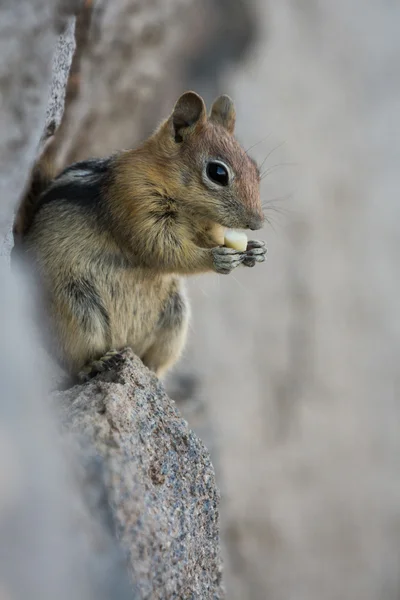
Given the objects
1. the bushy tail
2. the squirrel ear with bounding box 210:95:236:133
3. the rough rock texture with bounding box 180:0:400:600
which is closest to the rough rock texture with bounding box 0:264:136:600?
the bushy tail

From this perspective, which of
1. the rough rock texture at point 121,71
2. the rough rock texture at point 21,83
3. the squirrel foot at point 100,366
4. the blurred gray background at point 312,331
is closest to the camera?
the rough rock texture at point 21,83

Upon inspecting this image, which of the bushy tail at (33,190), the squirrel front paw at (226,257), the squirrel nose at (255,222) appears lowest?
the squirrel front paw at (226,257)

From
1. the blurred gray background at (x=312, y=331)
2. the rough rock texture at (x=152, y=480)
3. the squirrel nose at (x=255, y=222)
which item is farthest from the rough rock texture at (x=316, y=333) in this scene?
the rough rock texture at (x=152, y=480)

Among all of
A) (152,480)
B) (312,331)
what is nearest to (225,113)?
(152,480)

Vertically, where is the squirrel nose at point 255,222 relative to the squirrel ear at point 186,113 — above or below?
below

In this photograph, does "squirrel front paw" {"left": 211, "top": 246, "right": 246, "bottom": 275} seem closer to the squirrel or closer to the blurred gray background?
the squirrel

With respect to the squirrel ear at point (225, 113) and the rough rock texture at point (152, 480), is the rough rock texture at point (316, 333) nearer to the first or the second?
the squirrel ear at point (225, 113)

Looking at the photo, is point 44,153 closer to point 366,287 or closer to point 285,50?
point 285,50
